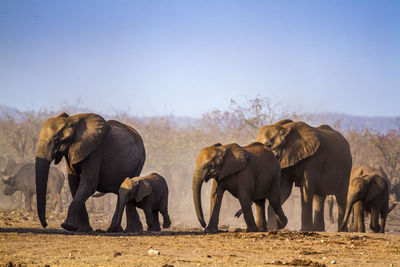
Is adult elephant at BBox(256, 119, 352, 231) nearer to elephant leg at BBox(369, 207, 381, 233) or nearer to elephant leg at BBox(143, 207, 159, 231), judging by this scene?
elephant leg at BBox(369, 207, 381, 233)

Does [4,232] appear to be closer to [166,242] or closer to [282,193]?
[166,242]

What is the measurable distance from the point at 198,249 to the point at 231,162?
349 cm

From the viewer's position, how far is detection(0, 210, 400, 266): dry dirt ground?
31.1ft

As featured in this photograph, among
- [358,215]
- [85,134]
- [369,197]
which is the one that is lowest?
[358,215]

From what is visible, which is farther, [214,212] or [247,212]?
[247,212]

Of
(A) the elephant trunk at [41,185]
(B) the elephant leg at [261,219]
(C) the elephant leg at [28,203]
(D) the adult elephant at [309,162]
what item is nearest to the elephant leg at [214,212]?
(B) the elephant leg at [261,219]

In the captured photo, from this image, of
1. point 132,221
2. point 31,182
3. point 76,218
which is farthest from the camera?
point 31,182

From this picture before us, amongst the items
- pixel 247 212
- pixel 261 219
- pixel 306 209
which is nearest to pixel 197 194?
pixel 247 212

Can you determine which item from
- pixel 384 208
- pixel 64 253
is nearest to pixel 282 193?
pixel 384 208

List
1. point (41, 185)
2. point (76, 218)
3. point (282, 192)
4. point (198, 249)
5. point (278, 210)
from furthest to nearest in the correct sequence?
point (282, 192), point (278, 210), point (76, 218), point (41, 185), point (198, 249)

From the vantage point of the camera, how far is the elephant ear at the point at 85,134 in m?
13.8

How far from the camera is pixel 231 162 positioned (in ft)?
46.1

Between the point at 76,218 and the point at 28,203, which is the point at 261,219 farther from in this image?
the point at 28,203

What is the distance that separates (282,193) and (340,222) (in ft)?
7.40
